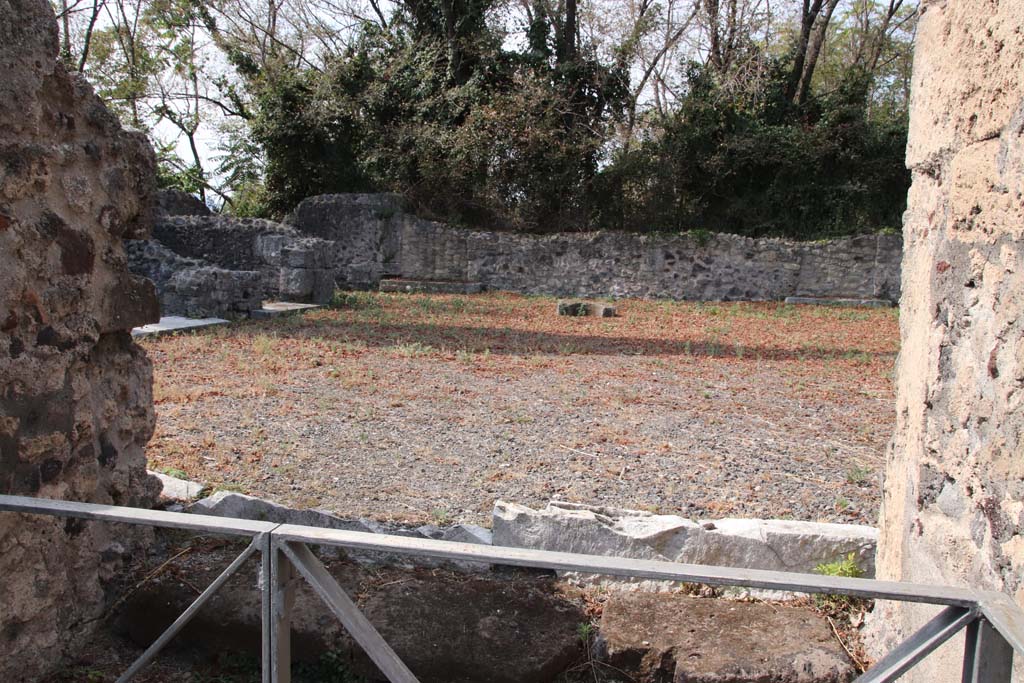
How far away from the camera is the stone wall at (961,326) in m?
1.86

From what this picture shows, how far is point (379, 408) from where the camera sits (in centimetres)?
601

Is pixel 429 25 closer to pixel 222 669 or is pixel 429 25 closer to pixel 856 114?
pixel 856 114

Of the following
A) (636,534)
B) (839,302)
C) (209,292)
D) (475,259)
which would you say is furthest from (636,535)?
(475,259)

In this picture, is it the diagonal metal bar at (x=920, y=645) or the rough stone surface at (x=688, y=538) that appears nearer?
the diagonal metal bar at (x=920, y=645)

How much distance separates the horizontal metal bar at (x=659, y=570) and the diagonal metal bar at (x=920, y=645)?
4 cm

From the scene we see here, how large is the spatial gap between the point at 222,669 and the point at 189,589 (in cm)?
37

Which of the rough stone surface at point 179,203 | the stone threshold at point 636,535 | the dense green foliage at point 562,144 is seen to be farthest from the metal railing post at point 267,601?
the rough stone surface at point 179,203

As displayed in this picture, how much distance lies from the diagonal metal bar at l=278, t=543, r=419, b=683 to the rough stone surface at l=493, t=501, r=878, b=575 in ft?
5.66

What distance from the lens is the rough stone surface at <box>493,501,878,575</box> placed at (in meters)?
3.22

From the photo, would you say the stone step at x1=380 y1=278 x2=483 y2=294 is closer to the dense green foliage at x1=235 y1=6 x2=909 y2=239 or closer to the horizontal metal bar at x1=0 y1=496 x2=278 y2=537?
the dense green foliage at x1=235 y1=6 x2=909 y2=239

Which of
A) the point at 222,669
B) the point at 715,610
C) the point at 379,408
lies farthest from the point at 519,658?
the point at 379,408

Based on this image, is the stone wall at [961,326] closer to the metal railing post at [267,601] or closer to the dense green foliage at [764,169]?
the metal railing post at [267,601]

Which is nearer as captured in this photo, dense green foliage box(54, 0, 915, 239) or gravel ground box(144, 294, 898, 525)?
gravel ground box(144, 294, 898, 525)

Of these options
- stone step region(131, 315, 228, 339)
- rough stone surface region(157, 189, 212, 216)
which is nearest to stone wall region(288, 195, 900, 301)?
rough stone surface region(157, 189, 212, 216)
